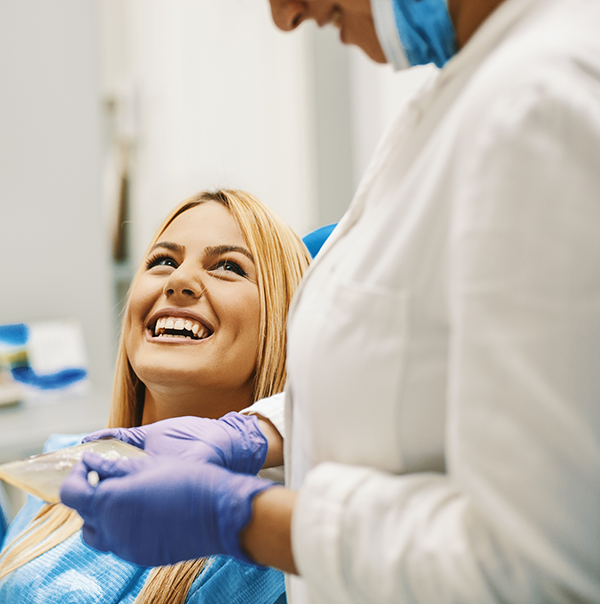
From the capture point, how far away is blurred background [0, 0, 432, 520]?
260 cm

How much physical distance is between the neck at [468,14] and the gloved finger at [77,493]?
2.09 feet

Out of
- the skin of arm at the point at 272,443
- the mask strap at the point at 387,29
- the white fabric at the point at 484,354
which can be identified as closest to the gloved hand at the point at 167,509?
the white fabric at the point at 484,354

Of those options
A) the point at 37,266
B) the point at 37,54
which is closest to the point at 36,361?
the point at 37,266

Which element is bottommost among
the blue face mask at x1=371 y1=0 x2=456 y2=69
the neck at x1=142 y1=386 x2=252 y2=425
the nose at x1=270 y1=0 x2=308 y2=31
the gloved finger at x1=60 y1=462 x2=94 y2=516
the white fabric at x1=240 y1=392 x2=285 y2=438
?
the neck at x1=142 y1=386 x2=252 y2=425

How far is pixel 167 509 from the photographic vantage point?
674 mm

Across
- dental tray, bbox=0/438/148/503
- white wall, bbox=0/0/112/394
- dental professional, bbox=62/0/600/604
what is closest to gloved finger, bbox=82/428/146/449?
dental tray, bbox=0/438/148/503

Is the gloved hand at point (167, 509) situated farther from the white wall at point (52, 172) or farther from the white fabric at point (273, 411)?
the white wall at point (52, 172)

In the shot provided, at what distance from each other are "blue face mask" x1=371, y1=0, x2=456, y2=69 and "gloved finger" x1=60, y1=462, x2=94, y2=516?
1.91 feet

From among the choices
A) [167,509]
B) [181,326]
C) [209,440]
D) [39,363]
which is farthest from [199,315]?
[39,363]

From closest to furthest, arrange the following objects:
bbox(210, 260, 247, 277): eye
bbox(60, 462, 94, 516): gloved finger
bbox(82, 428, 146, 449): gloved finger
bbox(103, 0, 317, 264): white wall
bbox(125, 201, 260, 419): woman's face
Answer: bbox(60, 462, 94, 516): gloved finger → bbox(82, 428, 146, 449): gloved finger → bbox(125, 201, 260, 419): woman's face → bbox(210, 260, 247, 277): eye → bbox(103, 0, 317, 264): white wall

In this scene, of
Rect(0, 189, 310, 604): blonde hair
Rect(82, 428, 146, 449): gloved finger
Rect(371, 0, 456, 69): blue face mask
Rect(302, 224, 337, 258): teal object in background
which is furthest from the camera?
Rect(302, 224, 337, 258): teal object in background

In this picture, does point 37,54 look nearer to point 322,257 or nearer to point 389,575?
point 322,257

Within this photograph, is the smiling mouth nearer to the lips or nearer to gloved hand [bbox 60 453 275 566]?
the lips

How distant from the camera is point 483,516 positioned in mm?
495
